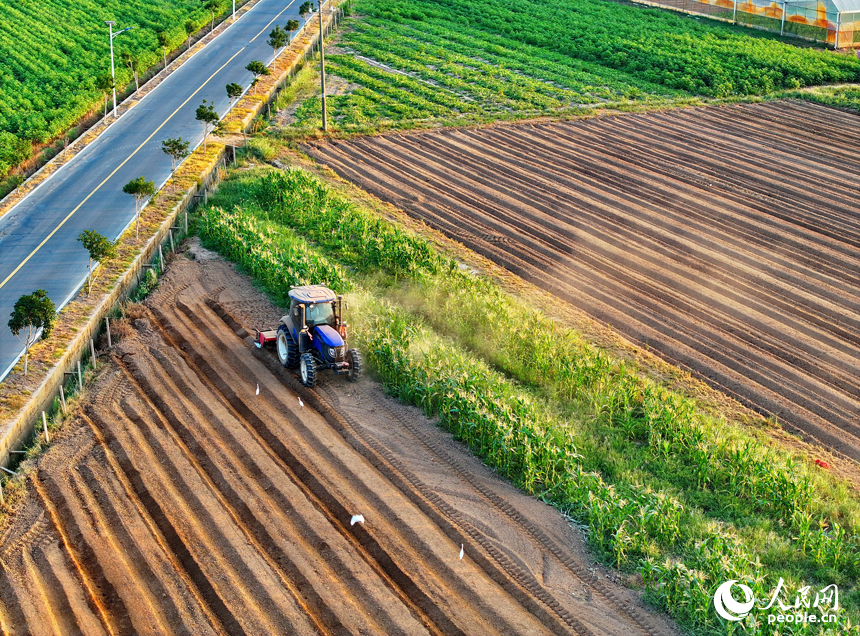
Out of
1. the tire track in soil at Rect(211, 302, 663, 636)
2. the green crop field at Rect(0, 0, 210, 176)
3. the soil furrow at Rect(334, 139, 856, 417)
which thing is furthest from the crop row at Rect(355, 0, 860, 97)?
the tire track in soil at Rect(211, 302, 663, 636)

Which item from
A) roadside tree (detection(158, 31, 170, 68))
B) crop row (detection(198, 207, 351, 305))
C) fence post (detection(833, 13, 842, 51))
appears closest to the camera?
crop row (detection(198, 207, 351, 305))

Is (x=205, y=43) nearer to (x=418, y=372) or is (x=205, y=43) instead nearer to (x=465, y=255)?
Answer: (x=465, y=255)

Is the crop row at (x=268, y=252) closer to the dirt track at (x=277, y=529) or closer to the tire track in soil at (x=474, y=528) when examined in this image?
the dirt track at (x=277, y=529)

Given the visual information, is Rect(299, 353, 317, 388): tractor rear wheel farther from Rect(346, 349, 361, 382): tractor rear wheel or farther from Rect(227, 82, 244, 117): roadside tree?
Rect(227, 82, 244, 117): roadside tree

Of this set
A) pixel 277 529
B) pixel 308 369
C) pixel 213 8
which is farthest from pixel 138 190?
pixel 213 8

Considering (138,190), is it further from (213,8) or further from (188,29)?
(213,8)

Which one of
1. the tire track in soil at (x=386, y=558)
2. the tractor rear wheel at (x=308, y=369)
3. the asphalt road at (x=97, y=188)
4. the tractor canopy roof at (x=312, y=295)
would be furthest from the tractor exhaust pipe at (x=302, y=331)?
the asphalt road at (x=97, y=188)
